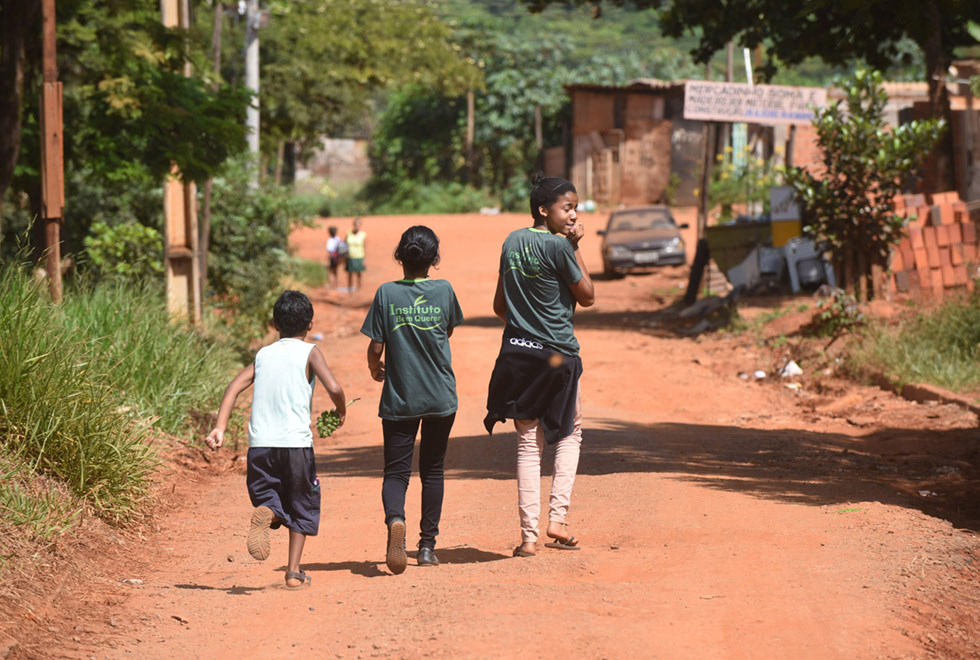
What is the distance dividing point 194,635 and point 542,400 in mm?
1996

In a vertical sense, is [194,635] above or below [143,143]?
below

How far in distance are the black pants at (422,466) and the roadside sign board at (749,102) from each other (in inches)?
565

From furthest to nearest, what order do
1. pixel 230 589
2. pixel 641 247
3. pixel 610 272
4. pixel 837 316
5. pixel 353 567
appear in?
pixel 610 272 → pixel 641 247 → pixel 837 316 → pixel 353 567 → pixel 230 589

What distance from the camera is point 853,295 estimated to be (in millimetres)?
16594

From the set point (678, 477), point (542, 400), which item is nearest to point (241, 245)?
point (678, 477)

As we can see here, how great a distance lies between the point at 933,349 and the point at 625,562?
27.9 ft

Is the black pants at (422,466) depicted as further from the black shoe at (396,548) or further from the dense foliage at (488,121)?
the dense foliage at (488,121)

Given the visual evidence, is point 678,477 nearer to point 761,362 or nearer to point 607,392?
point 607,392

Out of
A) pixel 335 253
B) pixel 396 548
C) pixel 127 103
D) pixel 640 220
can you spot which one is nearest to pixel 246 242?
pixel 335 253

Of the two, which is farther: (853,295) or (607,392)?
(853,295)

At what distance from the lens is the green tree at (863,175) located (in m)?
16.1

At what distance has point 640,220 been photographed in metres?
29.4

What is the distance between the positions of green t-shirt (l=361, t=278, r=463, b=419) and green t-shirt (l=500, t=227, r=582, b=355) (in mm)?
359

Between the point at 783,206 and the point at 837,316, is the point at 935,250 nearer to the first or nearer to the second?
the point at 837,316
